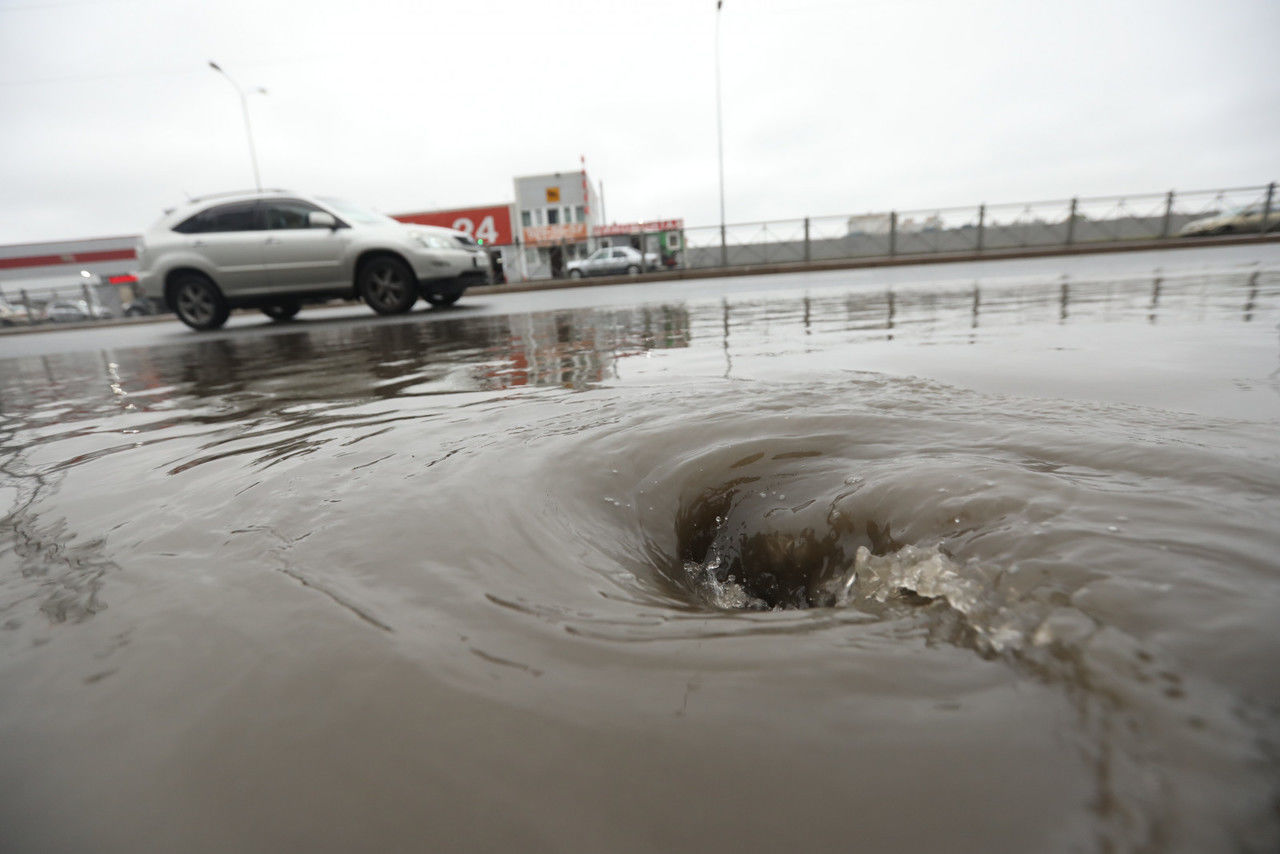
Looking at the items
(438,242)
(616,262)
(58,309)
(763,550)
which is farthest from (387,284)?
(58,309)

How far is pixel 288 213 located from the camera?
25.9 ft

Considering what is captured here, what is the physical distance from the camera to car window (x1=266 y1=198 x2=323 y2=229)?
7.85m

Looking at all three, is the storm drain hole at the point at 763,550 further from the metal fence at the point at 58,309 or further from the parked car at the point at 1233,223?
the metal fence at the point at 58,309

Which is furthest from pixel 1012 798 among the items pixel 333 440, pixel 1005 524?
pixel 333 440

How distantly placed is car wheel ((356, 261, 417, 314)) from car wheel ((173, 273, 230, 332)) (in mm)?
1878

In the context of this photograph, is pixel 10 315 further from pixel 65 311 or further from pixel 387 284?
pixel 387 284

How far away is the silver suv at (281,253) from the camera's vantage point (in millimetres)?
7828

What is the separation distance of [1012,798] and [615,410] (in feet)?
5.65

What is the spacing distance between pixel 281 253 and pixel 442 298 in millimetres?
2215

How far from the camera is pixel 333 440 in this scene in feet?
6.70

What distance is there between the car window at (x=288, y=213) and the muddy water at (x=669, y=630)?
6.71m

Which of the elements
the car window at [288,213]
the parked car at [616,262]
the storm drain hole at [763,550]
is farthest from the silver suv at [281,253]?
the parked car at [616,262]

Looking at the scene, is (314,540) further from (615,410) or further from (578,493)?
(615,410)

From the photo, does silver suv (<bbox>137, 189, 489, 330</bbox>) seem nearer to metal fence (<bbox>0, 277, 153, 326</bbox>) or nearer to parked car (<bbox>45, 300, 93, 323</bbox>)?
metal fence (<bbox>0, 277, 153, 326</bbox>)
